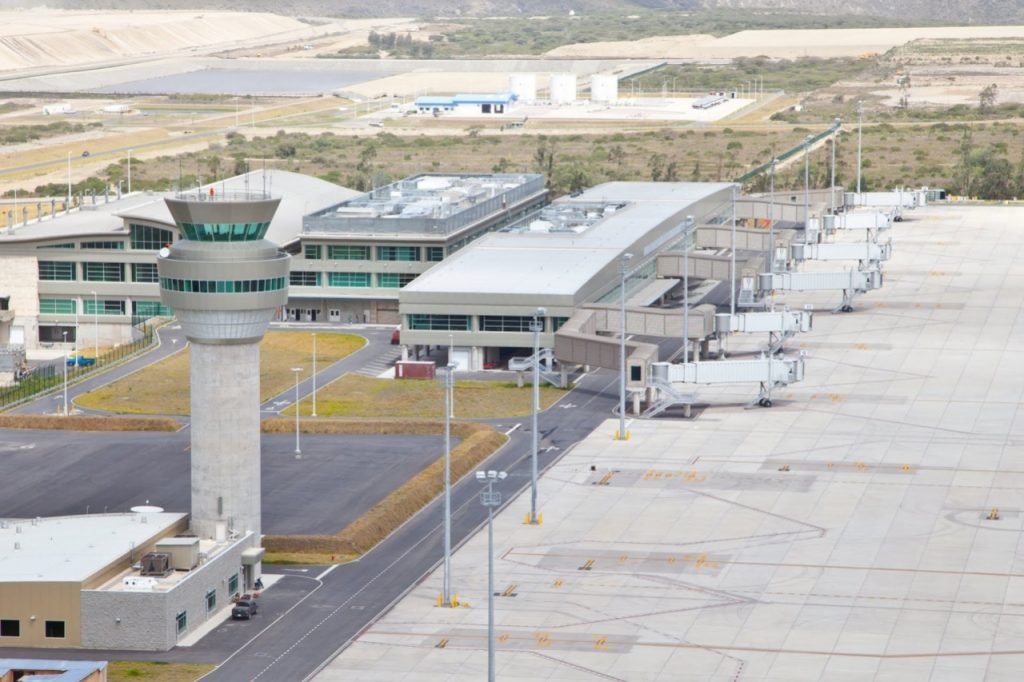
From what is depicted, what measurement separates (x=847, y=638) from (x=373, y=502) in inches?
1185

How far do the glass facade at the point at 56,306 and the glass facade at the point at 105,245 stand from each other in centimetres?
436

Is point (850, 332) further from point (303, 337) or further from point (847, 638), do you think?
point (847, 638)

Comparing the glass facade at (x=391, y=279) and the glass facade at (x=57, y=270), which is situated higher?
the glass facade at (x=57, y=270)

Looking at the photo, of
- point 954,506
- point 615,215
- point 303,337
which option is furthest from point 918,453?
point 615,215

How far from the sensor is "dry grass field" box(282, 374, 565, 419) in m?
124

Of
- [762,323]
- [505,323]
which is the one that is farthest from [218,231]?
[762,323]

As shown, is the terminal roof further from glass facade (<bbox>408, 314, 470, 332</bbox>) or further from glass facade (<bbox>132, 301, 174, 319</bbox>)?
glass facade (<bbox>132, 301, 174, 319</bbox>)

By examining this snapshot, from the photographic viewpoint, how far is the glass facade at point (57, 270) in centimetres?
15462

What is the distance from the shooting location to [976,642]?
78.5 m

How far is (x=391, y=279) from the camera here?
522ft

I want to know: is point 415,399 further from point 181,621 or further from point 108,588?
point 108,588

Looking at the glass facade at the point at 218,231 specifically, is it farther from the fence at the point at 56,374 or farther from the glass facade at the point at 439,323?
the glass facade at the point at 439,323

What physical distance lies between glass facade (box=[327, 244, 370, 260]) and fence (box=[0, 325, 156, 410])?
15.3m

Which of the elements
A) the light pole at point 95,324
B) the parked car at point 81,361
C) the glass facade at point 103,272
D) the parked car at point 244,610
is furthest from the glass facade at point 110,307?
the parked car at point 244,610
